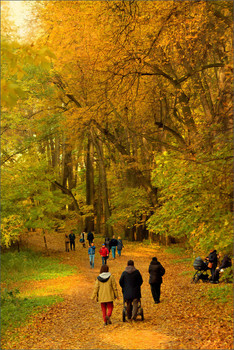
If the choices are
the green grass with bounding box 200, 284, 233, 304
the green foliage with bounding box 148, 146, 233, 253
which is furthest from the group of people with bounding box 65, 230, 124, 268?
the green foliage with bounding box 148, 146, 233, 253

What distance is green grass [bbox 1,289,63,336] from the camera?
10.9 m

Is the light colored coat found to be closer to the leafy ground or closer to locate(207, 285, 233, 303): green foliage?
the leafy ground

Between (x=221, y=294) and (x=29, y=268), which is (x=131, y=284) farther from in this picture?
(x=29, y=268)

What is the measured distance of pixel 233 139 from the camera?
821cm

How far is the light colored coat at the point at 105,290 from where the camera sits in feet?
30.5

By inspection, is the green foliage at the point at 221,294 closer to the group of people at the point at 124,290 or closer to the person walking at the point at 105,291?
the group of people at the point at 124,290

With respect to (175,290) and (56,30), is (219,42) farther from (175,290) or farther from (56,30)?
(175,290)

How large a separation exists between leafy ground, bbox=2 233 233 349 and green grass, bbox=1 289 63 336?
12.4 inches

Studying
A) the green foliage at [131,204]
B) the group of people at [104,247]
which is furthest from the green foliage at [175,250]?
the group of people at [104,247]

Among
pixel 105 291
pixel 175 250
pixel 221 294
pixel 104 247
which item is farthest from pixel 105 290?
pixel 175 250

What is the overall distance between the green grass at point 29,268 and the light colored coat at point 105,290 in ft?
32.7

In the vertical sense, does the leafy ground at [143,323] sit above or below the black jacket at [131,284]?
below

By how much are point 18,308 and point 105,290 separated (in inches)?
176

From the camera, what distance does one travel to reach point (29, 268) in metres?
21.6
